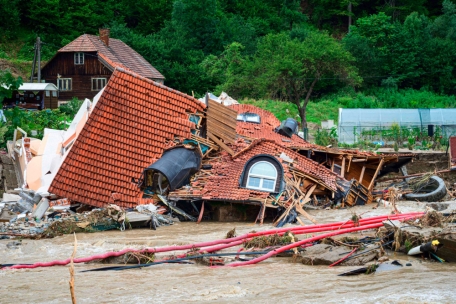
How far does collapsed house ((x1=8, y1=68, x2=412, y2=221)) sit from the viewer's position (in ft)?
72.3

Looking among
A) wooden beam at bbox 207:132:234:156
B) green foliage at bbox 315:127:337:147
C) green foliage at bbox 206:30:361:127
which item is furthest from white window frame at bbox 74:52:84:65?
wooden beam at bbox 207:132:234:156

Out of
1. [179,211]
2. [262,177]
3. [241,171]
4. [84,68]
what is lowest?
[179,211]

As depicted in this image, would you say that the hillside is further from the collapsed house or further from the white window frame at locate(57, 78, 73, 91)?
the collapsed house

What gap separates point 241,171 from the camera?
73.9 ft

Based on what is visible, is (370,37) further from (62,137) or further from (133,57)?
(62,137)

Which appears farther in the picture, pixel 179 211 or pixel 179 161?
pixel 179 161

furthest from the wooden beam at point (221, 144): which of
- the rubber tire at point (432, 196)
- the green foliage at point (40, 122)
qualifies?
the green foliage at point (40, 122)

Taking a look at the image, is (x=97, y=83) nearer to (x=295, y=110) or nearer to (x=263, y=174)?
(x=295, y=110)

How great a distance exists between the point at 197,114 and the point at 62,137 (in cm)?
574

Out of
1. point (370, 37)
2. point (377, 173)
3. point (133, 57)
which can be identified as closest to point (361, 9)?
point (370, 37)

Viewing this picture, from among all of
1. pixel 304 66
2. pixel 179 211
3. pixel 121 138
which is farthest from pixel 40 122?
pixel 179 211

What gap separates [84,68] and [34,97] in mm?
5638

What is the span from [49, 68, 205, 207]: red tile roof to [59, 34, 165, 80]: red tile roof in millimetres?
26947

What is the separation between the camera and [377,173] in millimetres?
26609
